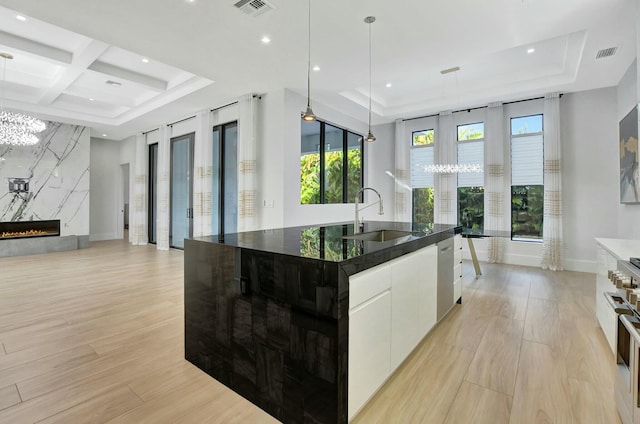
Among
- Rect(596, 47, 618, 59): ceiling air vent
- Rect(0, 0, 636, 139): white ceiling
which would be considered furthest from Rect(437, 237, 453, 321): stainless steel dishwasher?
Rect(596, 47, 618, 59): ceiling air vent

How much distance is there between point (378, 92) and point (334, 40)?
2.90 metres

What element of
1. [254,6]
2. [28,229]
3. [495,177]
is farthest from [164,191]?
[495,177]

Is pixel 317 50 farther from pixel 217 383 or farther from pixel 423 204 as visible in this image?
pixel 423 204

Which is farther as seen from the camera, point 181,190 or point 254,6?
point 181,190

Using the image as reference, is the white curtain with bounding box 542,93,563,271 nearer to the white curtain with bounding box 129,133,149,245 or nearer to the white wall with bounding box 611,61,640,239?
the white wall with bounding box 611,61,640,239

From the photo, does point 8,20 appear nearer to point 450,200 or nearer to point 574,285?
point 450,200

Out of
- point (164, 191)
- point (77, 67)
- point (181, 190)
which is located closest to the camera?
point (77, 67)

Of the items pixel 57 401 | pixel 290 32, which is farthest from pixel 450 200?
pixel 57 401

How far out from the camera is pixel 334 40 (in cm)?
355

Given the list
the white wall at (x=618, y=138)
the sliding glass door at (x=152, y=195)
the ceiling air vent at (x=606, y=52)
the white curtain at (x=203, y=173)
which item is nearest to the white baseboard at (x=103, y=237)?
the sliding glass door at (x=152, y=195)

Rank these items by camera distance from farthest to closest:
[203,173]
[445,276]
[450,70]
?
[203,173]
[450,70]
[445,276]

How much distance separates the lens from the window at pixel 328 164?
5875 mm

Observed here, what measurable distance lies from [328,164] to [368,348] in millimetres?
Answer: 5202

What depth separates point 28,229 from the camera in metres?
7.18
